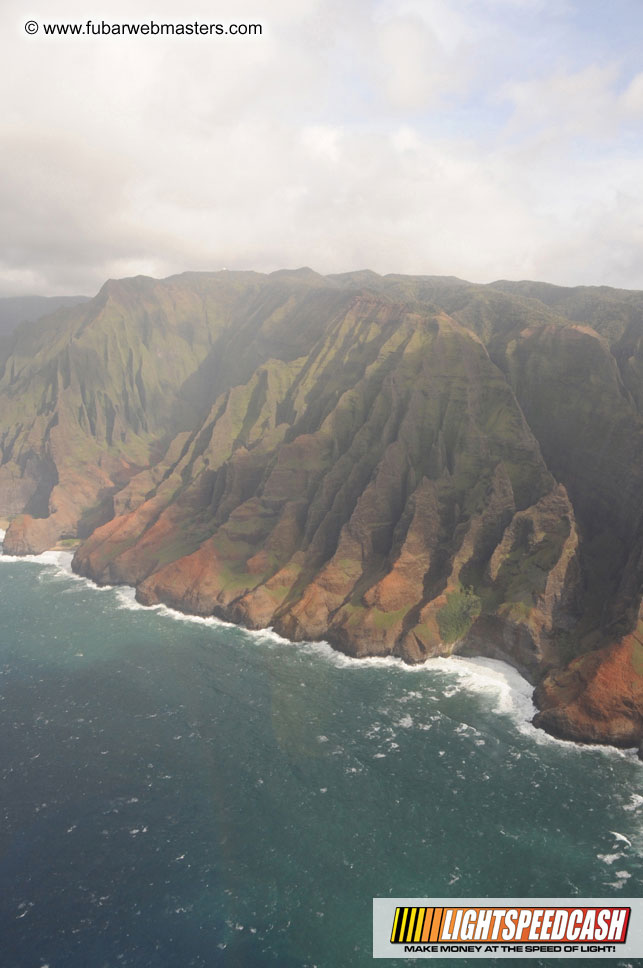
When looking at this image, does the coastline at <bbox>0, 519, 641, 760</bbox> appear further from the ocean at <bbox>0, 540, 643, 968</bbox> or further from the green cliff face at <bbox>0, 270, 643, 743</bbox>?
the green cliff face at <bbox>0, 270, 643, 743</bbox>

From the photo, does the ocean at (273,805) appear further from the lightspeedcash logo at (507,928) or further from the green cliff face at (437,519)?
the green cliff face at (437,519)

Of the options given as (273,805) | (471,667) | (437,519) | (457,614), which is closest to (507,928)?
(273,805)

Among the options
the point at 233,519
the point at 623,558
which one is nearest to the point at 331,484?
the point at 233,519

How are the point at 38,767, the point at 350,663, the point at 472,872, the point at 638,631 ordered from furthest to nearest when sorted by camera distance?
the point at 350,663 < the point at 638,631 < the point at 38,767 < the point at 472,872

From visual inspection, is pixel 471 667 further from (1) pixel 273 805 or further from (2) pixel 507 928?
(2) pixel 507 928

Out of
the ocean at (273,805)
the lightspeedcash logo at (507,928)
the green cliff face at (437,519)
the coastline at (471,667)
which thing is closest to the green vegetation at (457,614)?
the green cliff face at (437,519)

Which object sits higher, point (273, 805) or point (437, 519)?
point (437, 519)

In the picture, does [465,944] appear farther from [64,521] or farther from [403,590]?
[64,521]
